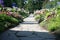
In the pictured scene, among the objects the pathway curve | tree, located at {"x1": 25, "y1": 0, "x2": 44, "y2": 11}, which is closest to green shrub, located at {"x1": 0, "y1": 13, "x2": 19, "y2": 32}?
the pathway curve

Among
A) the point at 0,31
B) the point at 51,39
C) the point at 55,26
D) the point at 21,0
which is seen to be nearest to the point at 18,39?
the point at 51,39

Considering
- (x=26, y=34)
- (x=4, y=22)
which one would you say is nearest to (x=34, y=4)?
(x=4, y=22)

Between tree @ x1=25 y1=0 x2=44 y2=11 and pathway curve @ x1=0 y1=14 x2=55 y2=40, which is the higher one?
pathway curve @ x1=0 y1=14 x2=55 y2=40

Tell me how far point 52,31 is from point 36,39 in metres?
2.46

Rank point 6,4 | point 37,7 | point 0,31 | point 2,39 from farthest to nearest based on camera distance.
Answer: point 37,7, point 6,4, point 0,31, point 2,39

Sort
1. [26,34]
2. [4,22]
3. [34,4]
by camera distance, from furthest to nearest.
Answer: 1. [34,4]
2. [4,22]
3. [26,34]

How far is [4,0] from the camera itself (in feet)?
133

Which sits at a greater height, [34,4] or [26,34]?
[26,34]

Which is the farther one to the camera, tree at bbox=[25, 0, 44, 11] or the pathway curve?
tree at bbox=[25, 0, 44, 11]

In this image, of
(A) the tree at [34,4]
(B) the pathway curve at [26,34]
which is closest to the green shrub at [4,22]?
(B) the pathway curve at [26,34]

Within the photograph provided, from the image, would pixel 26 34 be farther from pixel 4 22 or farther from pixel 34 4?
pixel 34 4

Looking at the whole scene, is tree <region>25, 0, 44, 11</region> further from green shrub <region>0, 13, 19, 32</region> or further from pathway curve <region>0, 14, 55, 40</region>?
pathway curve <region>0, 14, 55, 40</region>

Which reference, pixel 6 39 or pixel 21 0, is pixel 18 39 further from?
pixel 21 0

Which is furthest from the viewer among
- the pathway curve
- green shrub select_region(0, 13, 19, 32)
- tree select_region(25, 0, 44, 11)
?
tree select_region(25, 0, 44, 11)
